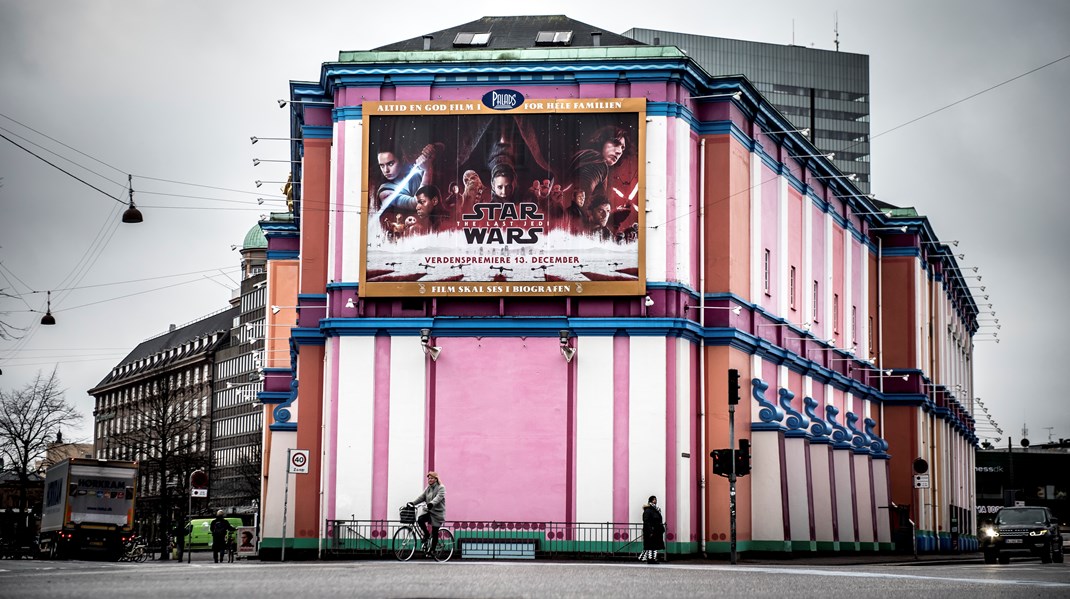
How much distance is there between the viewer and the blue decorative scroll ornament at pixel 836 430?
180 feet

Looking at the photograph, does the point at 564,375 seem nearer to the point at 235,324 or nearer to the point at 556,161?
the point at 556,161

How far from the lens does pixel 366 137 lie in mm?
45188

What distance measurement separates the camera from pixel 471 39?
49344 millimetres

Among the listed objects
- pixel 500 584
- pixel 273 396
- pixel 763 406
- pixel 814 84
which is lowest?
pixel 500 584

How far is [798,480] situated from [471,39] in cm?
1588

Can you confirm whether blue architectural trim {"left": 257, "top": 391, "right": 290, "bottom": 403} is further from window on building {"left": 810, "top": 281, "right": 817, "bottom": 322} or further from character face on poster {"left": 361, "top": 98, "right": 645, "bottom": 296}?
window on building {"left": 810, "top": 281, "right": 817, "bottom": 322}

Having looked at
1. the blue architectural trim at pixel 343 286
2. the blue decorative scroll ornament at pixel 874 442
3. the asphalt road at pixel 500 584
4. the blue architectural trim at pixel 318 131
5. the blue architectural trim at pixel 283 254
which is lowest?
the asphalt road at pixel 500 584

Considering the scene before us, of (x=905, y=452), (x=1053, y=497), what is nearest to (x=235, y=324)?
(x=1053, y=497)

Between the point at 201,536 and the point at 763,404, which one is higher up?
the point at 763,404

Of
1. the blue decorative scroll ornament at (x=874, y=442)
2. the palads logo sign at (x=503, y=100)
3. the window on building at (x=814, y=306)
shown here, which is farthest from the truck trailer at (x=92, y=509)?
the blue decorative scroll ornament at (x=874, y=442)

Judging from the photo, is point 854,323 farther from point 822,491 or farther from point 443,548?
point 443,548

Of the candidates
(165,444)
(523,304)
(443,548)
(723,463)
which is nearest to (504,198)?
(523,304)

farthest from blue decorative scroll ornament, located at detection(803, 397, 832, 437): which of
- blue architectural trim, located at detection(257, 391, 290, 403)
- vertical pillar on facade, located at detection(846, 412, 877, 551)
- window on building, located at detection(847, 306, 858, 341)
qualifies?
blue architectural trim, located at detection(257, 391, 290, 403)

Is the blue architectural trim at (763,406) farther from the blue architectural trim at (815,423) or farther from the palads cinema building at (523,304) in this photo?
the blue architectural trim at (815,423)
